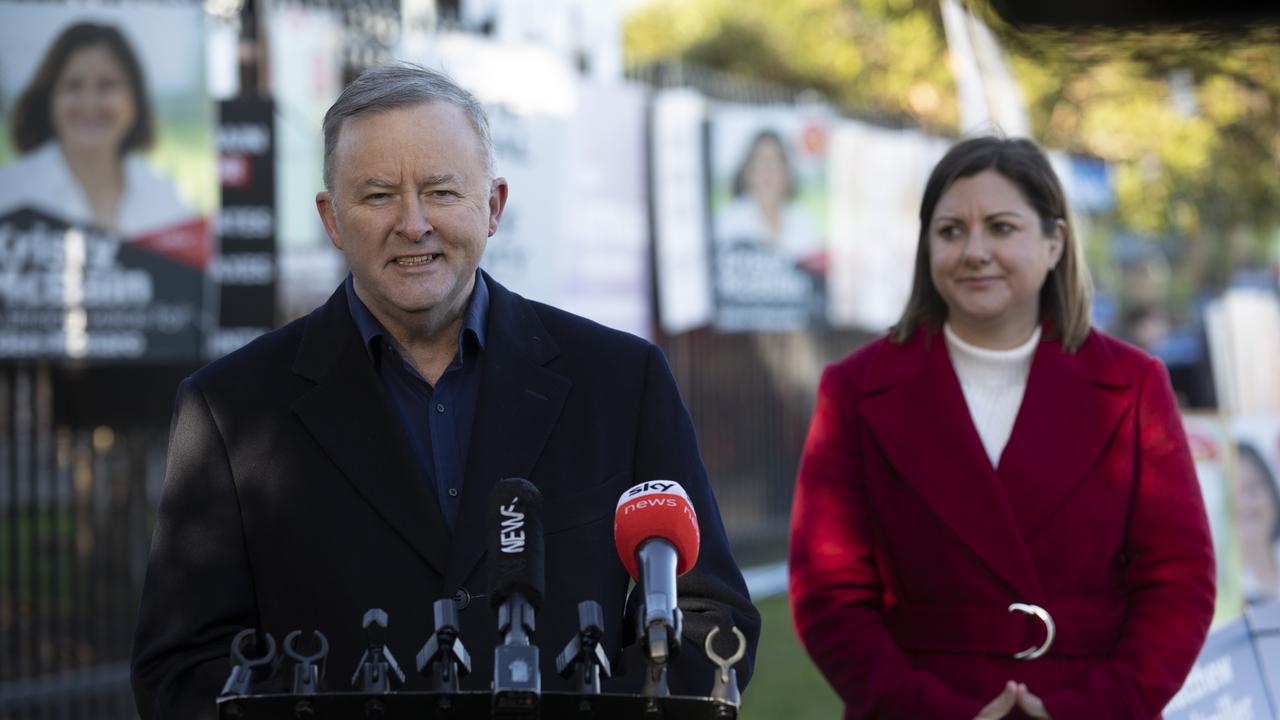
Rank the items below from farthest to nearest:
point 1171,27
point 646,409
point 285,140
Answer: point 285,140, point 646,409, point 1171,27

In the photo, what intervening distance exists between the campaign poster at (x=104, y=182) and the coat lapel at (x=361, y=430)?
540 centimetres

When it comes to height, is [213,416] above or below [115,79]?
below

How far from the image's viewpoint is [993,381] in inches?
157

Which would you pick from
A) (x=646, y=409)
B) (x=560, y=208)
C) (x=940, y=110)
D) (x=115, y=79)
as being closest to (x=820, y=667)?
(x=646, y=409)

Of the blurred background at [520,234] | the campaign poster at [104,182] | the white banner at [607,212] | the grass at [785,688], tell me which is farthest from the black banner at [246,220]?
the grass at [785,688]

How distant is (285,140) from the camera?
29.5 ft

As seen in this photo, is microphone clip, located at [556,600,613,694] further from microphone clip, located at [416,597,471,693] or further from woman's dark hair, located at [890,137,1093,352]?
woman's dark hair, located at [890,137,1093,352]

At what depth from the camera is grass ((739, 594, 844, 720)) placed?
368 inches

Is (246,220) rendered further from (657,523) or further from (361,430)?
(657,523)

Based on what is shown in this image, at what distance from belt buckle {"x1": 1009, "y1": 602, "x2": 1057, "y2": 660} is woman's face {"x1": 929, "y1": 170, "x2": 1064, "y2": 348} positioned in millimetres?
676

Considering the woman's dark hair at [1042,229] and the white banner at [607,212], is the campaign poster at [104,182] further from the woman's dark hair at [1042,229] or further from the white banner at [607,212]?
the woman's dark hair at [1042,229]

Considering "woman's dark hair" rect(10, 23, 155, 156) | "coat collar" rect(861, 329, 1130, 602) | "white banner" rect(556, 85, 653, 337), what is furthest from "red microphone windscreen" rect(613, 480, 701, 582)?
"white banner" rect(556, 85, 653, 337)

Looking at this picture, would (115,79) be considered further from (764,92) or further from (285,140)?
(764,92)

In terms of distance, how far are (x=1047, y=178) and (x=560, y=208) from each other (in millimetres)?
6644
